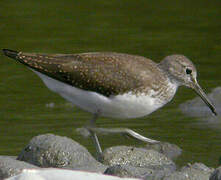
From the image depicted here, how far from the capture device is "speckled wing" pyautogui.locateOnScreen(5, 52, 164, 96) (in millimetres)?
8781

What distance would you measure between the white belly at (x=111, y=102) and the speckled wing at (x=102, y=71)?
0.07 metres

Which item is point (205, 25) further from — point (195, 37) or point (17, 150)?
point (17, 150)

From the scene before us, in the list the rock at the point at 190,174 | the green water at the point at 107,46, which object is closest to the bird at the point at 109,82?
the green water at the point at 107,46

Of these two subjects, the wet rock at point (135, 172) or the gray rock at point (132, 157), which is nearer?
the wet rock at point (135, 172)

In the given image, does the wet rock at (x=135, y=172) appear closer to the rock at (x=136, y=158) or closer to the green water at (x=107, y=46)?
the rock at (x=136, y=158)

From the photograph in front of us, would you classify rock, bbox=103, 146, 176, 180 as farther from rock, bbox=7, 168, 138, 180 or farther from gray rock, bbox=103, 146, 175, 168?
rock, bbox=7, 168, 138, 180

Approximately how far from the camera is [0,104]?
1106 centimetres

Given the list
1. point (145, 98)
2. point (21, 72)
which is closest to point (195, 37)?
point (21, 72)

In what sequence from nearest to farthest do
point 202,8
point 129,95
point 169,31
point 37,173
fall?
point 37,173
point 129,95
point 169,31
point 202,8

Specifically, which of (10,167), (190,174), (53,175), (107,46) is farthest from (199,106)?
(53,175)

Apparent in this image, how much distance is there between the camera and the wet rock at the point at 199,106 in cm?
1068

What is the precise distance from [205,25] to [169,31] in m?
0.85

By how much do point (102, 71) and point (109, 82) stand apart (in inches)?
6.9

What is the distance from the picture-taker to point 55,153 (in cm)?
787
